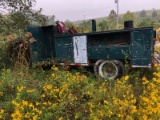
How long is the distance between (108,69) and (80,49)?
98 cm

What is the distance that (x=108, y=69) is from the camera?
6.34 meters

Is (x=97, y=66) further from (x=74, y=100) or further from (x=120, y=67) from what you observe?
(x=74, y=100)

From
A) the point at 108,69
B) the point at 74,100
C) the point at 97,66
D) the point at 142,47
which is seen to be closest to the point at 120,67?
the point at 108,69

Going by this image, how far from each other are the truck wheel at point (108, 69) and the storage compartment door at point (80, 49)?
1.62 feet

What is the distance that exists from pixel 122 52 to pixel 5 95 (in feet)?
9.96

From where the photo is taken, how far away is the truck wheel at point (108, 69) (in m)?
6.12

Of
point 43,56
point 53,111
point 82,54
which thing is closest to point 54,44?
point 43,56

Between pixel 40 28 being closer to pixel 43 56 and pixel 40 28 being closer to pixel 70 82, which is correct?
pixel 43 56

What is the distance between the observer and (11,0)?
881 cm

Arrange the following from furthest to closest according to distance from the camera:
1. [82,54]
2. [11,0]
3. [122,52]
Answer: [11,0] < [82,54] < [122,52]

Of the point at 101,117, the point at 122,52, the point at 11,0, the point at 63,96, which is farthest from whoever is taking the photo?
the point at 11,0

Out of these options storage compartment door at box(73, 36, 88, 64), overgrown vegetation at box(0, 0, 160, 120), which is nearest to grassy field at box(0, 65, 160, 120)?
overgrown vegetation at box(0, 0, 160, 120)

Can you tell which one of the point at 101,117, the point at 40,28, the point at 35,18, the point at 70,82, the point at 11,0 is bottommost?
the point at 101,117

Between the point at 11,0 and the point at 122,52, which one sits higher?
the point at 11,0
